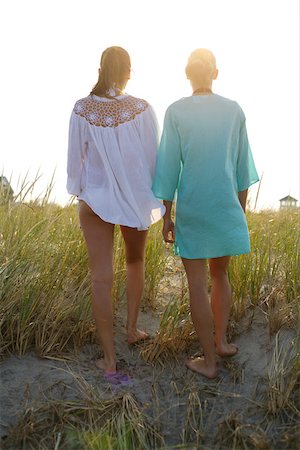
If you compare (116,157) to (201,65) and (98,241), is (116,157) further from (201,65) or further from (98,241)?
(201,65)

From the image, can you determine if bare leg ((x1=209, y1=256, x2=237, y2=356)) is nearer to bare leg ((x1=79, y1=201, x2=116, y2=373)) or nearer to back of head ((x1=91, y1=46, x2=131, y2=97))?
bare leg ((x1=79, y1=201, x2=116, y2=373))

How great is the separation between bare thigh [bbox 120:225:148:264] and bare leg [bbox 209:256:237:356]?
0.42m

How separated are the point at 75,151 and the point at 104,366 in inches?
48.2

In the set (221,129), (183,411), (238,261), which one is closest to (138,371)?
(183,411)

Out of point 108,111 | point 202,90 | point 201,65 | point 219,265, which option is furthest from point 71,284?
point 201,65

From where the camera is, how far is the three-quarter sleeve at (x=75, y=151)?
3.20 m

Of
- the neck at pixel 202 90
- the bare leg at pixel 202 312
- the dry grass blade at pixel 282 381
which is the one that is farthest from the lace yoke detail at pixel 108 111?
the dry grass blade at pixel 282 381

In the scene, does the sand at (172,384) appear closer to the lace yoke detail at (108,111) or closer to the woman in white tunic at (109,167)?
the woman in white tunic at (109,167)

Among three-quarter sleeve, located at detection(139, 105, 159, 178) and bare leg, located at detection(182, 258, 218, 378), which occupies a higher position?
three-quarter sleeve, located at detection(139, 105, 159, 178)

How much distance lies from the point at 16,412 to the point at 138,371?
2.47 feet

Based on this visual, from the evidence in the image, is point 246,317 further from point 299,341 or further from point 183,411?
point 183,411

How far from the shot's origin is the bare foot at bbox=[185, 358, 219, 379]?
3166 mm

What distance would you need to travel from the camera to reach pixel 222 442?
8.82 feet

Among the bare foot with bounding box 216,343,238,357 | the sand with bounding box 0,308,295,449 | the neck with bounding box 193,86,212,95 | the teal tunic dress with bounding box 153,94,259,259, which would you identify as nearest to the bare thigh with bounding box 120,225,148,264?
the teal tunic dress with bounding box 153,94,259,259
